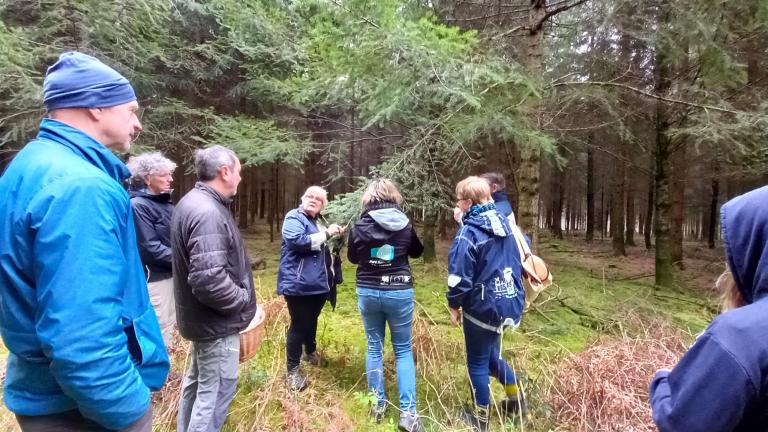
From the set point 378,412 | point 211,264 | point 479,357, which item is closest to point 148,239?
point 211,264

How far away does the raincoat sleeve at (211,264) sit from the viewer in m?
2.39

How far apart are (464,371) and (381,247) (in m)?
1.74

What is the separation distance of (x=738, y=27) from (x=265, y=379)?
8365 millimetres

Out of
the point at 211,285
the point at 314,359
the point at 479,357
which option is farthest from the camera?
the point at 314,359

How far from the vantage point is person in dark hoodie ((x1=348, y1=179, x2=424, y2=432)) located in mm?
3398

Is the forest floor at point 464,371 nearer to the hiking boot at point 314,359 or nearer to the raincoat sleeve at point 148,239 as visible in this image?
the hiking boot at point 314,359

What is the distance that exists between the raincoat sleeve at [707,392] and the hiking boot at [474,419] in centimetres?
228

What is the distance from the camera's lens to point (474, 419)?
3.43 m

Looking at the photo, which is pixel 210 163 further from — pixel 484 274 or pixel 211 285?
pixel 484 274

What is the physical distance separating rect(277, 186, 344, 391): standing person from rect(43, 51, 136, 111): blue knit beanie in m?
2.16

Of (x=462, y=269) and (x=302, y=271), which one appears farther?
(x=302, y=271)

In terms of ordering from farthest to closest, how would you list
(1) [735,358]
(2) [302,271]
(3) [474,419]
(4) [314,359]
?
(4) [314,359]
(2) [302,271]
(3) [474,419]
(1) [735,358]

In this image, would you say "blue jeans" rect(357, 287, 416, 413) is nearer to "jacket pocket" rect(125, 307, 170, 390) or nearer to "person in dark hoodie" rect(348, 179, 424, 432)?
"person in dark hoodie" rect(348, 179, 424, 432)

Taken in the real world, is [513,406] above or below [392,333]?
below
